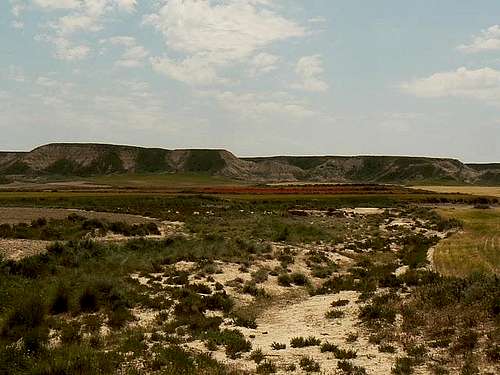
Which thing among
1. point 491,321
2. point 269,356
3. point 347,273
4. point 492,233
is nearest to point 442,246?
point 492,233

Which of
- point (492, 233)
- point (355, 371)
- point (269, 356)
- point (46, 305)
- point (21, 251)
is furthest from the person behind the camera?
point (492, 233)

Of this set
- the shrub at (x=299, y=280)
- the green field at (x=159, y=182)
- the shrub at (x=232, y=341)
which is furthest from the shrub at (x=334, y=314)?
the green field at (x=159, y=182)

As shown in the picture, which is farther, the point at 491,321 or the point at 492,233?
the point at 492,233

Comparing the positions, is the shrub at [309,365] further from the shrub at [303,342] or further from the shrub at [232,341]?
the shrub at [232,341]

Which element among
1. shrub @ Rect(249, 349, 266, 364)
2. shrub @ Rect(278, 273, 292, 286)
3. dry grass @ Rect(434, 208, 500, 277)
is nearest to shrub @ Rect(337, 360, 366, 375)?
shrub @ Rect(249, 349, 266, 364)

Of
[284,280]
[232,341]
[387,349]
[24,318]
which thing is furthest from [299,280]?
[24,318]

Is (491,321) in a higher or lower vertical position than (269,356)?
higher

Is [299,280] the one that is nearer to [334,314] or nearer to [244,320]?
[334,314]

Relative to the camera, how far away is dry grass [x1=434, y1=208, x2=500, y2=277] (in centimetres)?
2452

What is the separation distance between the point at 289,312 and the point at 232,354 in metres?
5.72

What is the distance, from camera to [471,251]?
29938mm

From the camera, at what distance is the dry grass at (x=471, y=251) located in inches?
965

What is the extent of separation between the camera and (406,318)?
14703mm

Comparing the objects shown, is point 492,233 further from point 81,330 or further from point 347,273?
point 81,330
